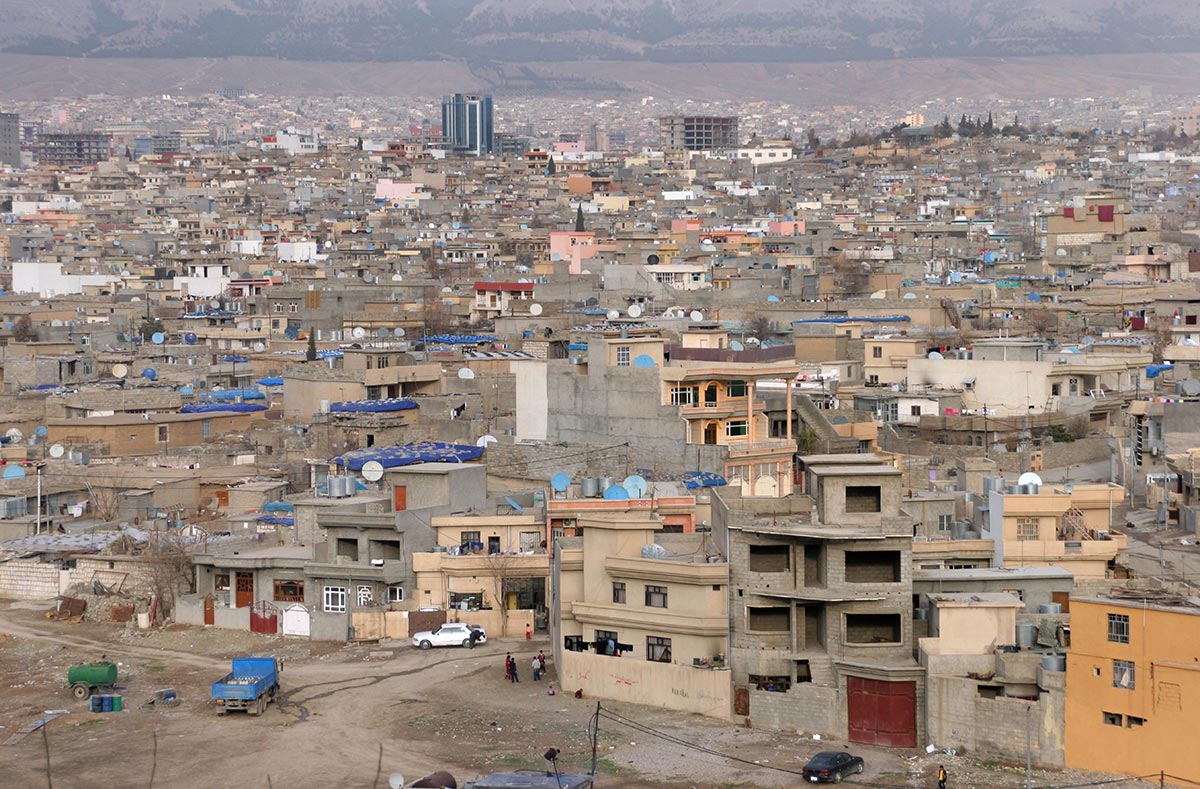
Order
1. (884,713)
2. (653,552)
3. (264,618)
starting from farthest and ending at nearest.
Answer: (264,618) < (653,552) < (884,713)

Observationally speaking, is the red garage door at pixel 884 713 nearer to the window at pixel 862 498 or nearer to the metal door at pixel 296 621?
the window at pixel 862 498

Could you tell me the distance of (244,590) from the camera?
2886 centimetres

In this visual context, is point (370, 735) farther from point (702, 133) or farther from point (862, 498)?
point (702, 133)

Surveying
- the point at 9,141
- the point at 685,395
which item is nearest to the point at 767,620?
the point at 685,395

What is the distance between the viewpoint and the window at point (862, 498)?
2378cm

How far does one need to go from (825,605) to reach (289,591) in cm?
776

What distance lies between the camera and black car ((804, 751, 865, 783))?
70.2 ft

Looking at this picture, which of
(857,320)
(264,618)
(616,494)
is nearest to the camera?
(616,494)

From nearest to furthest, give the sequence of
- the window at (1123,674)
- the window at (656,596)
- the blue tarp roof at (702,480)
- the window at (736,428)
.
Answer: the window at (1123,674) → the window at (656,596) → the blue tarp roof at (702,480) → the window at (736,428)

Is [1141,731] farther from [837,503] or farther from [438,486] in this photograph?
[438,486]

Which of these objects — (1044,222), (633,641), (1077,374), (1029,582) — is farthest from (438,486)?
(1044,222)

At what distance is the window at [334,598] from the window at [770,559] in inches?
244

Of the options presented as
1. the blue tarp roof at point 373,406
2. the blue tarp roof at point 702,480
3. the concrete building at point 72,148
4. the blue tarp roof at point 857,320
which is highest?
the concrete building at point 72,148

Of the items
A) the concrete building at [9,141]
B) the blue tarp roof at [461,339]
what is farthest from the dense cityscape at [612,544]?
the concrete building at [9,141]
